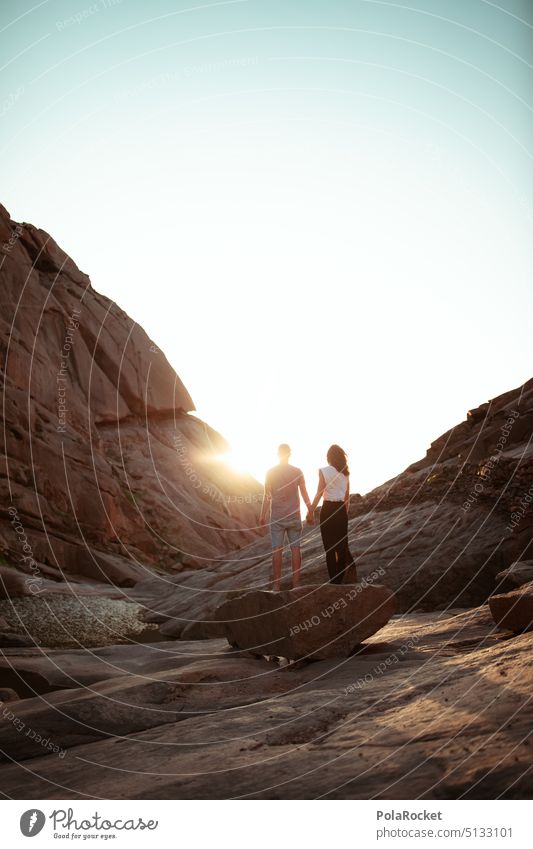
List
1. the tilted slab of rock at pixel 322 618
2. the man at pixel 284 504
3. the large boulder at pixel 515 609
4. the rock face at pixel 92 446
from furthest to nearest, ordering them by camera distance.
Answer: the rock face at pixel 92 446 → the man at pixel 284 504 → the tilted slab of rock at pixel 322 618 → the large boulder at pixel 515 609

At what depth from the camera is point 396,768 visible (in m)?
3.66

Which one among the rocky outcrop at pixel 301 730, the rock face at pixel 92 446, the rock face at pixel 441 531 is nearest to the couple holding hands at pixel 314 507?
the rocky outcrop at pixel 301 730

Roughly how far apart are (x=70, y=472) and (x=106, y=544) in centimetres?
358

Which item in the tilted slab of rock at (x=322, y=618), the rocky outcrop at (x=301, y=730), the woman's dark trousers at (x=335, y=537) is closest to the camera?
the rocky outcrop at (x=301, y=730)

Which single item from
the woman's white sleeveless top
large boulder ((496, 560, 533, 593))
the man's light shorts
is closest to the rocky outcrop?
large boulder ((496, 560, 533, 593))

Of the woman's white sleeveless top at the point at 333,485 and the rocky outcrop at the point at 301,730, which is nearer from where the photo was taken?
the rocky outcrop at the point at 301,730

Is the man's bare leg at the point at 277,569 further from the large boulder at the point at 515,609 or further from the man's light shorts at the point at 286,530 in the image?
the large boulder at the point at 515,609

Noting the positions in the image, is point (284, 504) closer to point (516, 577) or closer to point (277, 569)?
point (277, 569)

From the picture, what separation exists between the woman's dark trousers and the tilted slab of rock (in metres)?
1.86

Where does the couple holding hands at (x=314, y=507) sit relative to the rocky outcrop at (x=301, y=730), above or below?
above

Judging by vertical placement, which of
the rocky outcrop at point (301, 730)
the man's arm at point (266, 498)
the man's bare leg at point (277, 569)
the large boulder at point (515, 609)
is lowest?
the rocky outcrop at point (301, 730)

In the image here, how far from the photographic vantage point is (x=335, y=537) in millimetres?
10109

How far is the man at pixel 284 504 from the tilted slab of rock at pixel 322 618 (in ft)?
6.88

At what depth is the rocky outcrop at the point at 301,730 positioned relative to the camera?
3.62 meters
